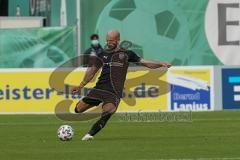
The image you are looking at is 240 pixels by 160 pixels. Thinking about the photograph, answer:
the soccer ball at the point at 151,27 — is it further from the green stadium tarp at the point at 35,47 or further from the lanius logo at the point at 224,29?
the green stadium tarp at the point at 35,47

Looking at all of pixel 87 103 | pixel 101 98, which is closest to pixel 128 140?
pixel 101 98

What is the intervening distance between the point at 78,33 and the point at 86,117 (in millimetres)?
5126

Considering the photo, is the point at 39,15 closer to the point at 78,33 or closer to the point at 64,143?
the point at 78,33

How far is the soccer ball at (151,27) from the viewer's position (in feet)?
95.6

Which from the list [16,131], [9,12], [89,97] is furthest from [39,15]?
[89,97]

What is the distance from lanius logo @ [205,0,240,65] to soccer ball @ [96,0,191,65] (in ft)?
2.91

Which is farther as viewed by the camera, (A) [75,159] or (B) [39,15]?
(B) [39,15]

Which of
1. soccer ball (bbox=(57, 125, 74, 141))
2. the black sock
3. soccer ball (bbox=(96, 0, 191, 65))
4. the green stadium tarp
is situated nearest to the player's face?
the black sock

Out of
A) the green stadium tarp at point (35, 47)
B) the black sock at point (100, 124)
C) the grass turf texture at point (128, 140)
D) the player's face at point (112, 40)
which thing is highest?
the player's face at point (112, 40)

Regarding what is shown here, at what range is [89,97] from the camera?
16500 millimetres

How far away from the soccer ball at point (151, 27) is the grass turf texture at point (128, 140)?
269 inches

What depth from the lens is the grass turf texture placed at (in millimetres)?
13805

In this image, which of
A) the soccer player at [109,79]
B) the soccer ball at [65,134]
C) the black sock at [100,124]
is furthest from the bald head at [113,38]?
the soccer ball at [65,134]

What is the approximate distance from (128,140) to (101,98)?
98cm
